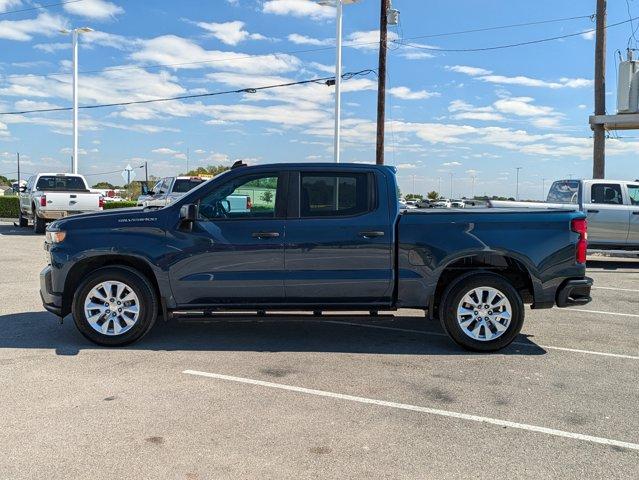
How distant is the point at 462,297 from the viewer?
600 cm

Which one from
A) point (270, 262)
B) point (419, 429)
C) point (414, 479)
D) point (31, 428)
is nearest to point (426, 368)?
point (419, 429)

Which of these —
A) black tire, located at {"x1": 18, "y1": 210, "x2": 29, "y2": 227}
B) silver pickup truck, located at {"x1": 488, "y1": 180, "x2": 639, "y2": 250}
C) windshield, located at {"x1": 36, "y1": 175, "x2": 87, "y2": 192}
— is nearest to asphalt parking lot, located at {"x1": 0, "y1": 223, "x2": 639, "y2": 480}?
silver pickup truck, located at {"x1": 488, "y1": 180, "x2": 639, "y2": 250}

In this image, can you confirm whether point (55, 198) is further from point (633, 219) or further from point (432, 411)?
point (432, 411)

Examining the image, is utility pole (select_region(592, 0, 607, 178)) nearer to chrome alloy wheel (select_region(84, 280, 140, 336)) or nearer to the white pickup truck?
the white pickup truck

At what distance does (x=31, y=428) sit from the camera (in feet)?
13.1

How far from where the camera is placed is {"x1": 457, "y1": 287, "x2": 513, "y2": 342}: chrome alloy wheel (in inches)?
237

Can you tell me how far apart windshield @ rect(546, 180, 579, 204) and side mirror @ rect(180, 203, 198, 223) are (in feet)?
33.4

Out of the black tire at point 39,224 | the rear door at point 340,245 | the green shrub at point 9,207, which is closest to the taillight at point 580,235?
the rear door at point 340,245

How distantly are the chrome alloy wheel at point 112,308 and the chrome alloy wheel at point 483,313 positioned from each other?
3.31 m

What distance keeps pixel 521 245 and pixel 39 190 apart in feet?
57.4

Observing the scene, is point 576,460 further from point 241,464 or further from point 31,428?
point 31,428

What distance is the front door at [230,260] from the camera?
5977mm

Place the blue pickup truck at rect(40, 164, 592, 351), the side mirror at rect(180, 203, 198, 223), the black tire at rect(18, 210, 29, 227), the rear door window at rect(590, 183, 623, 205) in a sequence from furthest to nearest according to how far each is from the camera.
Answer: the black tire at rect(18, 210, 29, 227), the rear door window at rect(590, 183, 623, 205), the blue pickup truck at rect(40, 164, 592, 351), the side mirror at rect(180, 203, 198, 223)

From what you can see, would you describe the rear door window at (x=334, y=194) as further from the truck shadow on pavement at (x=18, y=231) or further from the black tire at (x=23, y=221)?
the black tire at (x=23, y=221)
